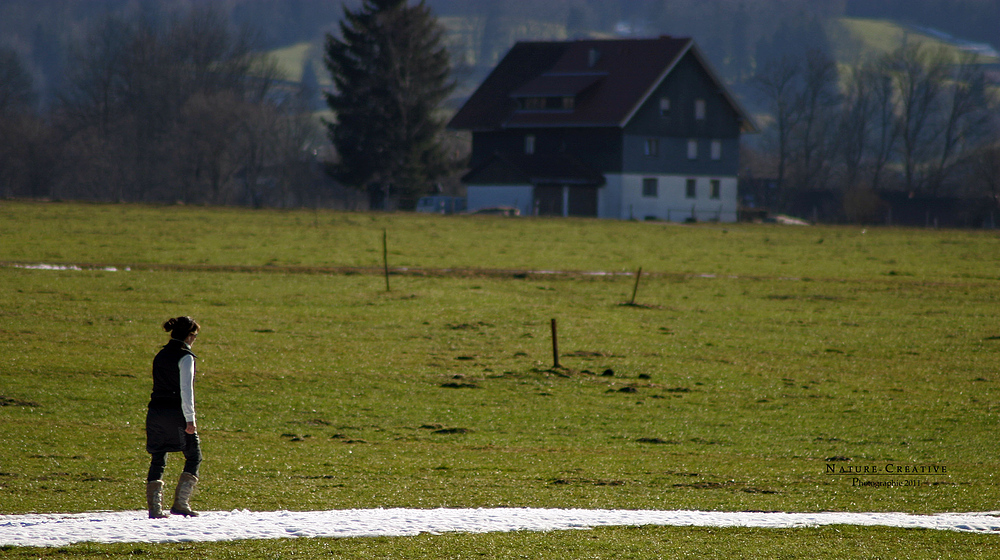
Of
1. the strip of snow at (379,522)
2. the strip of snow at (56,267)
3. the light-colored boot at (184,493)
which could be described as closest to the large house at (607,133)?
the strip of snow at (56,267)

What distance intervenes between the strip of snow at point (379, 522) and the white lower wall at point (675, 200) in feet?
234

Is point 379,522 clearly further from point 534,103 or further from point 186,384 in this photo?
point 534,103

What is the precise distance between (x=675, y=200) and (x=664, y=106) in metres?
7.22

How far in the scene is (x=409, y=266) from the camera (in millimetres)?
48094

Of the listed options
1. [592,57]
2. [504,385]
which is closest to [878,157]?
[592,57]

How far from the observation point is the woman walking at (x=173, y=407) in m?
11.0

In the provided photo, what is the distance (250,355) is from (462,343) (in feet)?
18.9

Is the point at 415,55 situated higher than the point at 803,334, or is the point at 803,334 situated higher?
the point at 415,55

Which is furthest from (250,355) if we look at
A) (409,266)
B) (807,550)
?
(409,266)

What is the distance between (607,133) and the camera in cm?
8600

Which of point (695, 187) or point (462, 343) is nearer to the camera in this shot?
point (462, 343)

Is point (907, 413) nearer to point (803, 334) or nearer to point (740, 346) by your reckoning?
point (740, 346)

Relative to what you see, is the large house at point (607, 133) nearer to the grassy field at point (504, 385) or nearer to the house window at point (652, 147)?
the house window at point (652, 147)

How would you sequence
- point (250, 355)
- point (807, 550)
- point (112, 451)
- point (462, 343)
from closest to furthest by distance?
1. point (807, 550)
2. point (112, 451)
3. point (250, 355)
4. point (462, 343)
